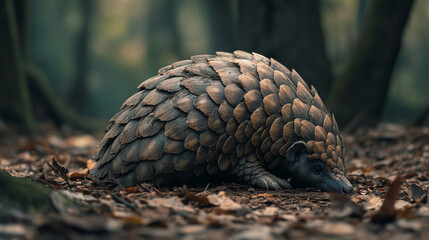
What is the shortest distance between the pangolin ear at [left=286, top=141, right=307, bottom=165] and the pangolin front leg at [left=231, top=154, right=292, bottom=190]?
0.70 feet

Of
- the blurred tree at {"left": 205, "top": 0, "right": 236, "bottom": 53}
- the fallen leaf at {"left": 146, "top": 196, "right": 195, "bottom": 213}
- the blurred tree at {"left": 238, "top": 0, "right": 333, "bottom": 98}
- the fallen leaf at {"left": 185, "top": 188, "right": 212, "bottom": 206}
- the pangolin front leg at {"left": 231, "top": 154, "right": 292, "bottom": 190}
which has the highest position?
the blurred tree at {"left": 205, "top": 0, "right": 236, "bottom": 53}

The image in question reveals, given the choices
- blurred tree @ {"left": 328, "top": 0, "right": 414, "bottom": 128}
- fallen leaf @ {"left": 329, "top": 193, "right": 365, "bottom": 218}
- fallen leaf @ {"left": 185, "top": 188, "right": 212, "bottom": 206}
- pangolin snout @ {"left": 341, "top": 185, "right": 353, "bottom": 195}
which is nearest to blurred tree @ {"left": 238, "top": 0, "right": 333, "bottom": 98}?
blurred tree @ {"left": 328, "top": 0, "right": 414, "bottom": 128}

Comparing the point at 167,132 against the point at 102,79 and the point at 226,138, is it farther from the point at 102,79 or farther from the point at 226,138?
the point at 102,79

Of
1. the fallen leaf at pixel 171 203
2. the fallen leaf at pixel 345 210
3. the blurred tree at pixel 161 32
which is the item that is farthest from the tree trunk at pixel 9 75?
the blurred tree at pixel 161 32

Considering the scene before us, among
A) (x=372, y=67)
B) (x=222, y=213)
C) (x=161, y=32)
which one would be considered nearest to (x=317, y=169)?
(x=222, y=213)

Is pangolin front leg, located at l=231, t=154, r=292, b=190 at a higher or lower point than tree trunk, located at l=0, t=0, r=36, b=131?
lower

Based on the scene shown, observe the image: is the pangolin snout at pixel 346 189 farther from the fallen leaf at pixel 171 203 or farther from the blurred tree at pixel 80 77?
the blurred tree at pixel 80 77

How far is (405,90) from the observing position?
912 inches

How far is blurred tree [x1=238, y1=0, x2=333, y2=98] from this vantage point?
800 centimetres

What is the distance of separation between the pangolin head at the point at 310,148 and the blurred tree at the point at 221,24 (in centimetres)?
1049

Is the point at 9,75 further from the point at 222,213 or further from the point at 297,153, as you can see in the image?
the point at 222,213

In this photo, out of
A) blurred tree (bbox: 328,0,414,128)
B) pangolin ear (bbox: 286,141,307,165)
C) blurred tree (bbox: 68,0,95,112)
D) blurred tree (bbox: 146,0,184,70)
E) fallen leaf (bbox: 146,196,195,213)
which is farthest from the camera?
blurred tree (bbox: 146,0,184,70)

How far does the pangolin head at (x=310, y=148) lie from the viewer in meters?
3.90

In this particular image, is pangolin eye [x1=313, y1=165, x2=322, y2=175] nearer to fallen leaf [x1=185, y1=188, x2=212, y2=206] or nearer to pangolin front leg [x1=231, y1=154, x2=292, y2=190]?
pangolin front leg [x1=231, y1=154, x2=292, y2=190]
